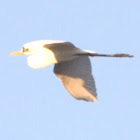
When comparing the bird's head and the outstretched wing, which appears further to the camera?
the outstretched wing

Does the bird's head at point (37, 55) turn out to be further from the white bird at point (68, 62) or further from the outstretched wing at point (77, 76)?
the outstretched wing at point (77, 76)

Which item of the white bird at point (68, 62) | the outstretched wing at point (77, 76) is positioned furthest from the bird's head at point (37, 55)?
the outstretched wing at point (77, 76)

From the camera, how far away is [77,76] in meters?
14.3

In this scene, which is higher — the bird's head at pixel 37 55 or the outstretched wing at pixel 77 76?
the bird's head at pixel 37 55

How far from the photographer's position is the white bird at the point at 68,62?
42.7 ft

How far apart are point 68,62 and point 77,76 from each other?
331 millimetres

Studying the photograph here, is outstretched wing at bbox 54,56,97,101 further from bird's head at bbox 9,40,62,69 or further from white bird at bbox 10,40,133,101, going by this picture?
bird's head at bbox 9,40,62,69

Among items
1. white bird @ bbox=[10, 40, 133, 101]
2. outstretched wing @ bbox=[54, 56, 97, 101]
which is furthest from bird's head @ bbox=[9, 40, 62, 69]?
outstretched wing @ bbox=[54, 56, 97, 101]

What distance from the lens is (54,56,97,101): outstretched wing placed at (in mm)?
14102

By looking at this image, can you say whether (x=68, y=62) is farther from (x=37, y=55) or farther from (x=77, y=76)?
(x=37, y=55)

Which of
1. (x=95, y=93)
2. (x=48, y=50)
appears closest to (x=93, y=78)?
(x=95, y=93)

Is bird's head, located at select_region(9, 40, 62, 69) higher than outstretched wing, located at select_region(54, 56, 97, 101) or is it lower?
higher

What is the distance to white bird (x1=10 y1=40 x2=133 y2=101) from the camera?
42.7 feet

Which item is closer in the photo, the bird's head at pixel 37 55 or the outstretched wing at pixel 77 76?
the bird's head at pixel 37 55
